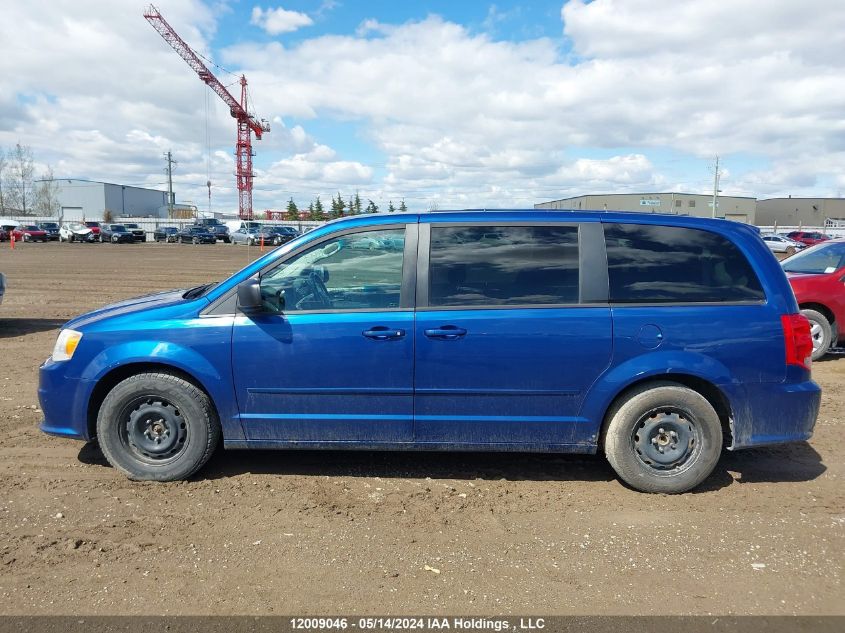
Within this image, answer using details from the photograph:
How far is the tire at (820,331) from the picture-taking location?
8.35m

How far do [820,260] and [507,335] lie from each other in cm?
700

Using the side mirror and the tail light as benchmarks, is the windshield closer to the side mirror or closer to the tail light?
the tail light

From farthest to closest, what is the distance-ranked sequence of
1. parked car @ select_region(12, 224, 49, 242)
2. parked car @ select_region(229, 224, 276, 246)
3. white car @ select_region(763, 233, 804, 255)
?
parked car @ select_region(229, 224, 276, 246) < parked car @ select_region(12, 224, 49, 242) < white car @ select_region(763, 233, 804, 255)

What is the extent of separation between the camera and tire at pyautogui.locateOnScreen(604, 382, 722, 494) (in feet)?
13.5

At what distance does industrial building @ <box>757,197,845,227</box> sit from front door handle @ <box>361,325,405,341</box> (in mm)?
105024

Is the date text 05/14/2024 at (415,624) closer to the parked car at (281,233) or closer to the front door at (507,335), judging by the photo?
the front door at (507,335)

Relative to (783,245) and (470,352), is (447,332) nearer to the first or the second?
(470,352)

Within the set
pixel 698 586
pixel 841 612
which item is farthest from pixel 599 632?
pixel 841 612

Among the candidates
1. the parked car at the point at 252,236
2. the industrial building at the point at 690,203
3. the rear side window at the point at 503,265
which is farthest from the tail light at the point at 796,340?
the industrial building at the point at 690,203

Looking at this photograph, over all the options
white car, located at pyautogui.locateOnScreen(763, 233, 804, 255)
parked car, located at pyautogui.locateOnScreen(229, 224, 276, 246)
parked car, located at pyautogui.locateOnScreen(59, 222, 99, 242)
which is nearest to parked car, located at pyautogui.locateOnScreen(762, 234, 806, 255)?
white car, located at pyautogui.locateOnScreen(763, 233, 804, 255)

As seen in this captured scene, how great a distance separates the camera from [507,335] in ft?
13.3

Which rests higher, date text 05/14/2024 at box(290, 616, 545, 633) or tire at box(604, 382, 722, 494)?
tire at box(604, 382, 722, 494)

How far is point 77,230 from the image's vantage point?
50969mm

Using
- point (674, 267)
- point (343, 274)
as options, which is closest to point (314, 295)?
point (343, 274)
